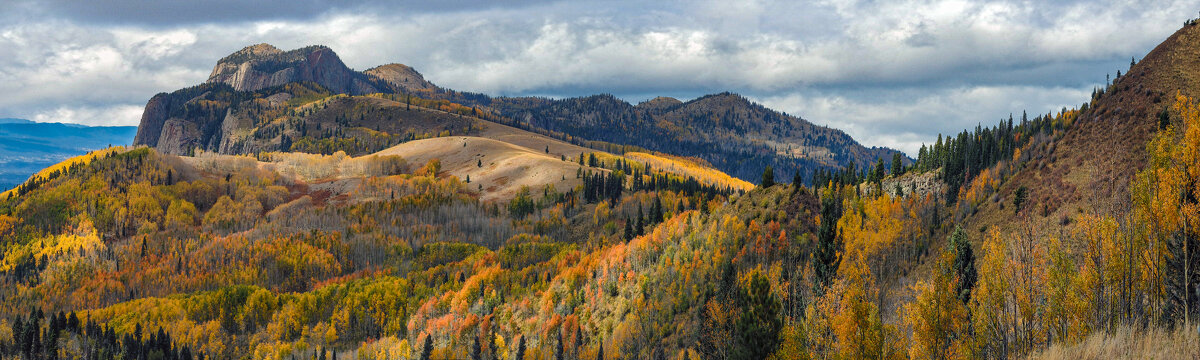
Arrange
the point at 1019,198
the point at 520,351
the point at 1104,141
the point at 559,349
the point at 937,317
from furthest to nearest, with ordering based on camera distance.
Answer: the point at 520,351, the point at 559,349, the point at 1104,141, the point at 1019,198, the point at 937,317

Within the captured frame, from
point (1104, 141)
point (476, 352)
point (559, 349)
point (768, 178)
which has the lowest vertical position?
point (476, 352)

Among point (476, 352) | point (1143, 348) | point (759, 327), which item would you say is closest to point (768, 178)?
point (759, 327)

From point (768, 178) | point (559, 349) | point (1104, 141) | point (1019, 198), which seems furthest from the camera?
point (559, 349)

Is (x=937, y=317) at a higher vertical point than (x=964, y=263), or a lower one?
higher

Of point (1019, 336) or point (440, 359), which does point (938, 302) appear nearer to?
point (1019, 336)

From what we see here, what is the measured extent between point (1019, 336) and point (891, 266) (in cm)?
8846

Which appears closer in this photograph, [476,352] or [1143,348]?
[1143,348]

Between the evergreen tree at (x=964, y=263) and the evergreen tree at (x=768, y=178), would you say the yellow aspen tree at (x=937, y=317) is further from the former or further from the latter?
the evergreen tree at (x=768, y=178)

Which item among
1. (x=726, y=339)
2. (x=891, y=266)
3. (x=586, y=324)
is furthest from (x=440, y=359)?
(x=726, y=339)

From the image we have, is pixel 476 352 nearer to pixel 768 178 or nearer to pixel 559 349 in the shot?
pixel 559 349

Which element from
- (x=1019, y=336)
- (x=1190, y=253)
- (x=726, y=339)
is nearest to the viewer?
(x=1190, y=253)

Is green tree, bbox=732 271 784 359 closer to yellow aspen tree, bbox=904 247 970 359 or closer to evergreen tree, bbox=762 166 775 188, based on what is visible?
yellow aspen tree, bbox=904 247 970 359

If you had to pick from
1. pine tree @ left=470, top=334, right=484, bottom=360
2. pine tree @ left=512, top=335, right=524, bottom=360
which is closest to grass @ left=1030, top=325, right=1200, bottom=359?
pine tree @ left=512, top=335, right=524, bottom=360

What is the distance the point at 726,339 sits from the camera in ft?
263
